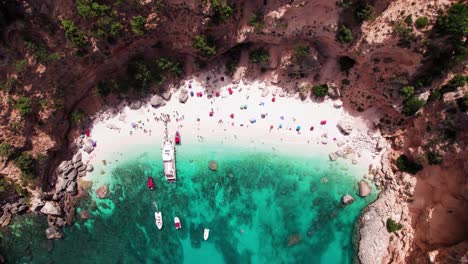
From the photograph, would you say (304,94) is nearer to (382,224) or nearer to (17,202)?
(382,224)

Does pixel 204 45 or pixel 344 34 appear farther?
pixel 204 45

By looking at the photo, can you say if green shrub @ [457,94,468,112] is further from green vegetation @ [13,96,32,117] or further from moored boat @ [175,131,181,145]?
green vegetation @ [13,96,32,117]

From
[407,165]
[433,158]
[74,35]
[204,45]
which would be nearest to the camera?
[433,158]

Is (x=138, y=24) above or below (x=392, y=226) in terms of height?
above

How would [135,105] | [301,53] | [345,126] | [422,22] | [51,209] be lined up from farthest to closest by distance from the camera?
[135,105] < [51,209] < [345,126] < [301,53] < [422,22]

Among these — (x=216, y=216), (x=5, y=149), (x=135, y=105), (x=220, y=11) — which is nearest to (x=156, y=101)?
(x=135, y=105)

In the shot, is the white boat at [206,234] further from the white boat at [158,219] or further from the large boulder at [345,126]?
the large boulder at [345,126]

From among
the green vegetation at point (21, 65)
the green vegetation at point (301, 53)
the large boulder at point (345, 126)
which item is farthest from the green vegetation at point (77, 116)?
the large boulder at point (345, 126)

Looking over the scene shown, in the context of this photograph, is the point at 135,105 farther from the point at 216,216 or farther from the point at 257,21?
the point at 257,21
